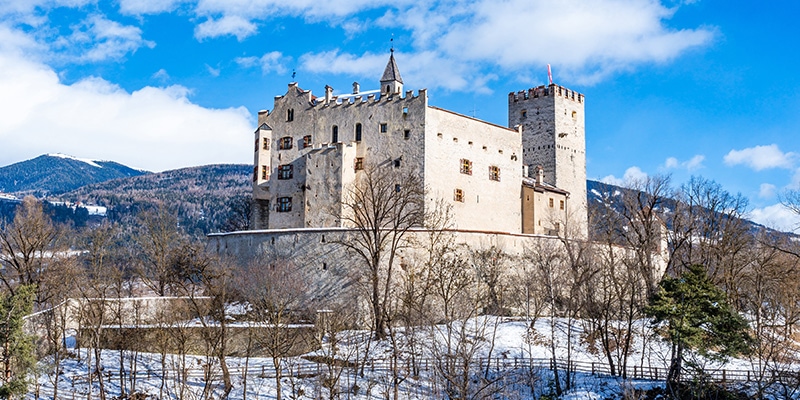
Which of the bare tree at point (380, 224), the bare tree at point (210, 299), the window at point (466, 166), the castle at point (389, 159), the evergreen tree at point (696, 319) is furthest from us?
the window at point (466, 166)

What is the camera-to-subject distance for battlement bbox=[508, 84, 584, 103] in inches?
2594

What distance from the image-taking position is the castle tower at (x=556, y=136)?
64.3 m

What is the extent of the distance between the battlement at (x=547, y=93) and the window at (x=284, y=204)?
27897mm

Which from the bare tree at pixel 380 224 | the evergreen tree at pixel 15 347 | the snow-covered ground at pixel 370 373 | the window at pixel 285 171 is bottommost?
the snow-covered ground at pixel 370 373

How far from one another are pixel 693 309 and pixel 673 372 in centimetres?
330

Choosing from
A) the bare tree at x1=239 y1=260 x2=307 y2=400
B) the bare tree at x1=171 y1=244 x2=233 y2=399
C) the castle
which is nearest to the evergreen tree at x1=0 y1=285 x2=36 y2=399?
the bare tree at x1=171 y1=244 x2=233 y2=399

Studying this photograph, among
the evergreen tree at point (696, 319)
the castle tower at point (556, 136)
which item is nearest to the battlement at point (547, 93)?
the castle tower at point (556, 136)

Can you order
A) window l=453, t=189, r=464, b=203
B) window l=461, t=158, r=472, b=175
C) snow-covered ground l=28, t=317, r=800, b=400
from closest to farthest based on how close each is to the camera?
snow-covered ground l=28, t=317, r=800, b=400 → window l=453, t=189, r=464, b=203 → window l=461, t=158, r=472, b=175

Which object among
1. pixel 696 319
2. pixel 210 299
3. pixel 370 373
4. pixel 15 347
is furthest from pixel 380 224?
pixel 15 347

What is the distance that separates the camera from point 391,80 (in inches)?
2112

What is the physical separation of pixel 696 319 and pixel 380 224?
20617mm

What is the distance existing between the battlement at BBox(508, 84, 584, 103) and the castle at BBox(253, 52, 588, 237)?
37.4ft

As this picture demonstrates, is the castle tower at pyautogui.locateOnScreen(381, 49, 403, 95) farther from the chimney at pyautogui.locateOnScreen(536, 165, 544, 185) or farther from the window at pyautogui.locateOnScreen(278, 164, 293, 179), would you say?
the chimney at pyautogui.locateOnScreen(536, 165, 544, 185)

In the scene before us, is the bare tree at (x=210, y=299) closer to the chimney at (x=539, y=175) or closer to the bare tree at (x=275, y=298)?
the bare tree at (x=275, y=298)
